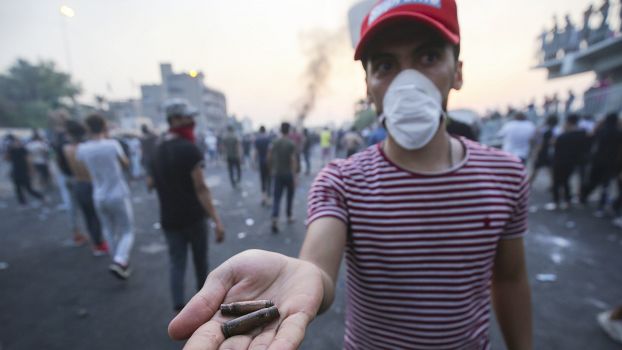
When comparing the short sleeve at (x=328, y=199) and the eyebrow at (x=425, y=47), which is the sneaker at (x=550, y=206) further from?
the short sleeve at (x=328, y=199)

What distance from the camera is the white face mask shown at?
4.40 ft

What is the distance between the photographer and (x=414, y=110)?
4.47ft

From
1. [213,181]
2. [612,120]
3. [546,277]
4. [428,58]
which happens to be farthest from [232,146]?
[612,120]

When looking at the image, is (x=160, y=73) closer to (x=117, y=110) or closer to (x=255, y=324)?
(x=117, y=110)

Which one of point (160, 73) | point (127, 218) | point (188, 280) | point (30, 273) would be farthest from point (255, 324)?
point (160, 73)

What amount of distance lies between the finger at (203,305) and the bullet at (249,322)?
0.08 meters

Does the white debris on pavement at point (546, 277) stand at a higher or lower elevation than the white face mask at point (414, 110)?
lower

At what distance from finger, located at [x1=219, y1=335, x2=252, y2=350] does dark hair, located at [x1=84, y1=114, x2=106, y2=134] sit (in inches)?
179

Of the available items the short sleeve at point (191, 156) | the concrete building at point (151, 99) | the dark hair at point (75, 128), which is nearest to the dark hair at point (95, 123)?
the dark hair at point (75, 128)

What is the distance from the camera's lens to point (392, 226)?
124cm

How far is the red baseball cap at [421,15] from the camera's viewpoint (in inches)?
47.9

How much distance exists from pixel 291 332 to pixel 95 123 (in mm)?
4785

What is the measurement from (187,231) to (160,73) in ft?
217

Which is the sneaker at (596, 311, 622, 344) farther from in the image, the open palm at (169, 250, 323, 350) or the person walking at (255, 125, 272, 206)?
the person walking at (255, 125, 272, 206)
